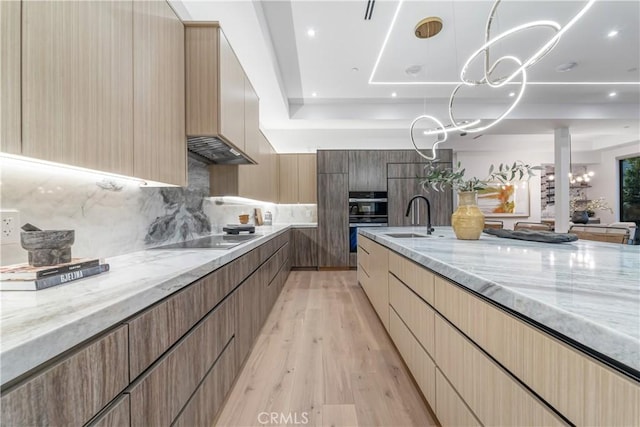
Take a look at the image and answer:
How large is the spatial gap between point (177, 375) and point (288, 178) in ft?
15.0

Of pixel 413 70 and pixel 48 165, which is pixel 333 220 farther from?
pixel 48 165

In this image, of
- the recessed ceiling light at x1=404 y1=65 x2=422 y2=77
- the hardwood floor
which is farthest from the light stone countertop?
the recessed ceiling light at x1=404 y1=65 x2=422 y2=77

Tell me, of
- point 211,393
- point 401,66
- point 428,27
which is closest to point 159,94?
point 211,393

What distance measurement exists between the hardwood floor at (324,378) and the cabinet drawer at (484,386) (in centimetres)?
51

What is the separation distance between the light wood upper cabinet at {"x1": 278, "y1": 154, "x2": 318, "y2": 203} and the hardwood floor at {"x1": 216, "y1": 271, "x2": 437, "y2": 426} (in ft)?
9.49

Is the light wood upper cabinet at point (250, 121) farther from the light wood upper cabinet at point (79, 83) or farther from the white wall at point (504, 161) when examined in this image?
the white wall at point (504, 161)

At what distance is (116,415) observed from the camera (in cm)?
68

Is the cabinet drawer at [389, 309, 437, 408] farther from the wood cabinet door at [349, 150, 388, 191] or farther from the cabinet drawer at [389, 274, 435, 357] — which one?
the wood cabinet door at [349, 150, 388, 191]

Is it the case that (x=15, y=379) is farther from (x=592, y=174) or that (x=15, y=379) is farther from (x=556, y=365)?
(x=592, y=174)

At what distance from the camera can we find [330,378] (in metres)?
1.71

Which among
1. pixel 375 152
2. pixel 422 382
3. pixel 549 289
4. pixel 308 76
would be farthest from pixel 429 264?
pixel 375 152

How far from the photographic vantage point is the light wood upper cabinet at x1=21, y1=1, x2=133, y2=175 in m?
0.81

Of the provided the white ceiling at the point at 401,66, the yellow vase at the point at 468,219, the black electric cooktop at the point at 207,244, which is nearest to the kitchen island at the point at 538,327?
the yellow vase at the point at 468,219

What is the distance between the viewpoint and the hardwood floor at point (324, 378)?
140cm
